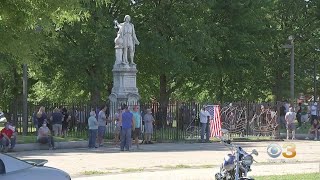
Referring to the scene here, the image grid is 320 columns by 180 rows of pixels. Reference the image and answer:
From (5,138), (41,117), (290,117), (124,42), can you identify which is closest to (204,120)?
(290,117)

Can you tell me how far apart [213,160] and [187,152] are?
125 inches

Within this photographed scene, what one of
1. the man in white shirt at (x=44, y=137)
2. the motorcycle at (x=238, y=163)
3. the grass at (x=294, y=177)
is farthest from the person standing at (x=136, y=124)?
the motorcycle at (x=238, y=163)

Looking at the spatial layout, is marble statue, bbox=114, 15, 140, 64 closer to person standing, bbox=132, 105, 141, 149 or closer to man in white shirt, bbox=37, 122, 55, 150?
person standing, bbox=132, 105, 141, 149

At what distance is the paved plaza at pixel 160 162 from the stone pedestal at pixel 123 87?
15.6ft

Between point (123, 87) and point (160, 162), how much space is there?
12.1 meters

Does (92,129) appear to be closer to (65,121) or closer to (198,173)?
(65,121)

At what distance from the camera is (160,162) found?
18938 mm

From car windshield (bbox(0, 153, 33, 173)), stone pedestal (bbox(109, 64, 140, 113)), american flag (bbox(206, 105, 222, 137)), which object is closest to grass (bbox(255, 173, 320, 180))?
car windshield (bbox(0, 153, 33, 173))

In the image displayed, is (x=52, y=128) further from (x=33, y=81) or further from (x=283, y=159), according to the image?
(x=33, y=81)

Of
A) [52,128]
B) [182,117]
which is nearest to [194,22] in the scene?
[182,117]

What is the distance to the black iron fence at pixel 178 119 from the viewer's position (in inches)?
1166

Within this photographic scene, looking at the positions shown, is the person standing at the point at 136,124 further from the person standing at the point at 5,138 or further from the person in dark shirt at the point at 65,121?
the person standing at the point at 5,138

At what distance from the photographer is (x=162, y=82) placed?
45.9 meters

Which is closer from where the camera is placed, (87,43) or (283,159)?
(283,159)
